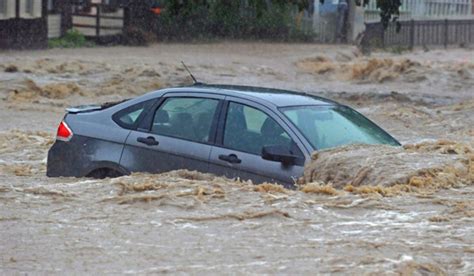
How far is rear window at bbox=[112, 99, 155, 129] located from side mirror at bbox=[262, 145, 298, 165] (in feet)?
Result: 5.19

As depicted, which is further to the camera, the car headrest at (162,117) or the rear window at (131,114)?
the rear window at (131,114)

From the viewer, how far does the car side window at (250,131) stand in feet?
32.1

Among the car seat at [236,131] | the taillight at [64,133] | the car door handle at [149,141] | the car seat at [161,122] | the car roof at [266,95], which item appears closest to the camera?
the car seat at [236,131]

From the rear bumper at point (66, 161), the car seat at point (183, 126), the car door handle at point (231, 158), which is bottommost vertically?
the rear bumper at point (66, 161)

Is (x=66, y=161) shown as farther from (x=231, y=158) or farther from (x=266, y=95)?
(x=266, y=95)

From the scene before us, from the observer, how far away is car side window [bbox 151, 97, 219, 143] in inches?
400

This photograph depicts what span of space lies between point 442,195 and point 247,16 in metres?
32.0

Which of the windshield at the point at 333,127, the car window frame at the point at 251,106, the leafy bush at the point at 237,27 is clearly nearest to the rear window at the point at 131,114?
the car window frame at the point at 251,106

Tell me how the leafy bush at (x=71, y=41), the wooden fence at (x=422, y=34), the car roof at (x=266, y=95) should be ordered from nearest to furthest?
the car roof at (x=266, y=95) < the leafy bush at (x=71, y=41) < the wooden fence at (x=422, y=34)

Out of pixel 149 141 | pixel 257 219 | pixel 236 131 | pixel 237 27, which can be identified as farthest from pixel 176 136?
pixel 237 27

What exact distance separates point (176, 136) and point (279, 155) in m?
1.21

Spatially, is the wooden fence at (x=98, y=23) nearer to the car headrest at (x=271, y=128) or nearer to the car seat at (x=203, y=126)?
the car seat at (x=203, y=126)

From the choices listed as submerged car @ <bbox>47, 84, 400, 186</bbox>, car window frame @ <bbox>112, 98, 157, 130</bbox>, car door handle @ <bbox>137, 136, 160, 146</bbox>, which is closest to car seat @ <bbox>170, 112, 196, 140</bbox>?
submerged car @ <bbox>47, 84, 400, 186</bbox>

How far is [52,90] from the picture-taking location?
2352 cm
